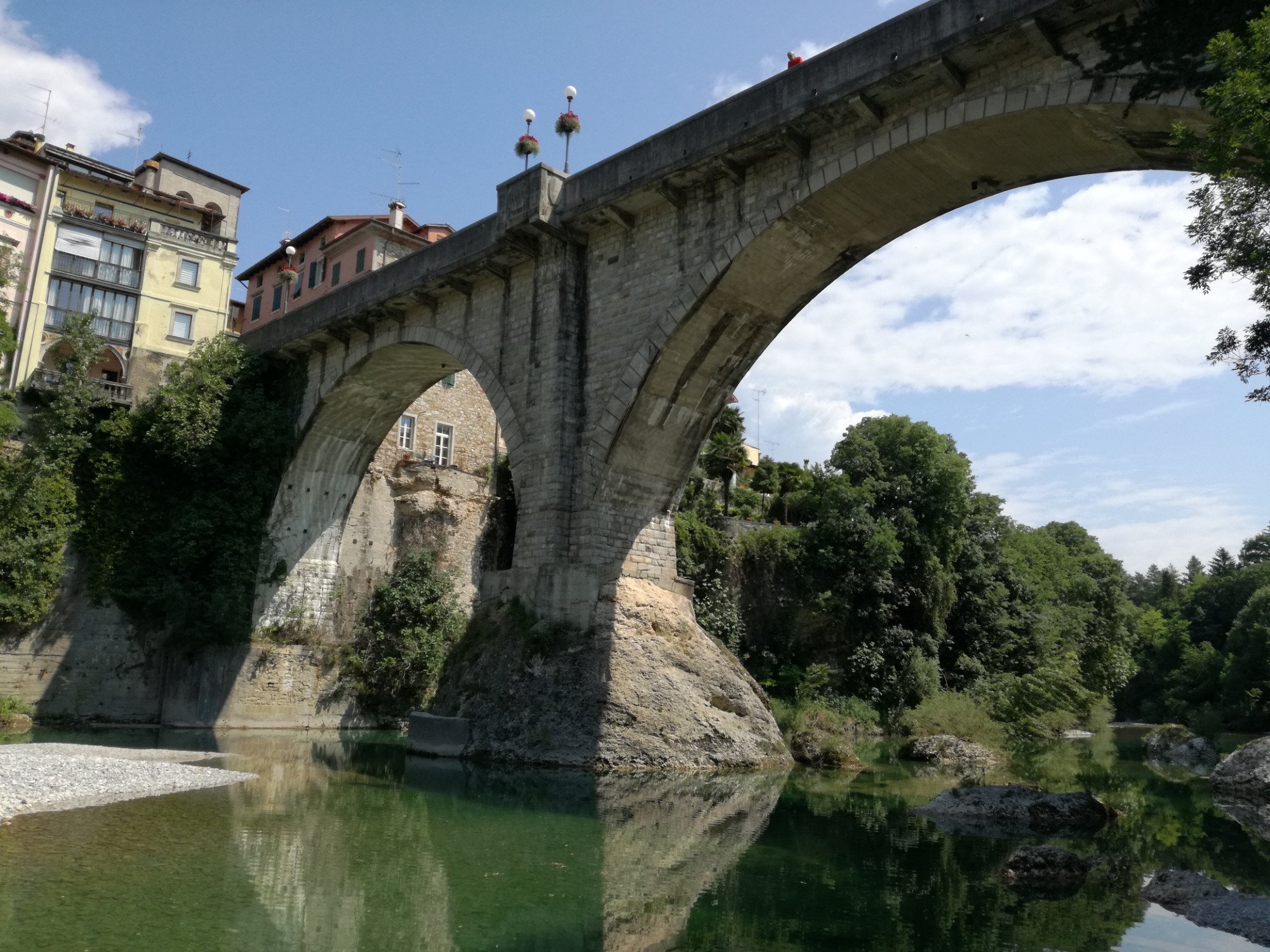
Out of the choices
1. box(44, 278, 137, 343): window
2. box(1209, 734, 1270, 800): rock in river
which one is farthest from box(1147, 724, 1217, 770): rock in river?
box(44, 278, 137, 343): window

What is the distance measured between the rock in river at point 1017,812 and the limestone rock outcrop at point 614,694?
4.00 m

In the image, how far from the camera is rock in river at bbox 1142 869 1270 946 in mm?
6387

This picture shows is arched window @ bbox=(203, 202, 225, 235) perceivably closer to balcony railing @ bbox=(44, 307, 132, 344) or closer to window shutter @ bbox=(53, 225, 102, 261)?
window shutter @ bbox=(53, 225, 102, 261)

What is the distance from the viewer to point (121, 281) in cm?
2719

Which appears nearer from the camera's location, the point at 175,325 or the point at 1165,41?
the point at 1165,41

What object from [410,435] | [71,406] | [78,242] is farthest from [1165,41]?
[78,242]

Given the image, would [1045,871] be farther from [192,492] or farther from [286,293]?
[286,293]

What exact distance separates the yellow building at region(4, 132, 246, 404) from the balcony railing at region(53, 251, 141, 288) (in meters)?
0.02

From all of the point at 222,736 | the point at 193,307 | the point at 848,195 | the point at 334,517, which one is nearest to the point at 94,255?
the point at 193,307

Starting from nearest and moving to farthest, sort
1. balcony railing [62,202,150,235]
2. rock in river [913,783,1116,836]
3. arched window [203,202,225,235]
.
Result: 1. rock in river [913,783,1116,836]
2. balcony railing [62,202,150,235]
3. arched window [203,202,225,235]

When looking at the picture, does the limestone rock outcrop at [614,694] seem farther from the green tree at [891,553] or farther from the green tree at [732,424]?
the green tree at [732,424]

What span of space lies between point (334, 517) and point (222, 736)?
683 centimetres

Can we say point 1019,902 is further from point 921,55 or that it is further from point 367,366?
point 367,366

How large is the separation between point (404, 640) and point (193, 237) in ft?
45.5
